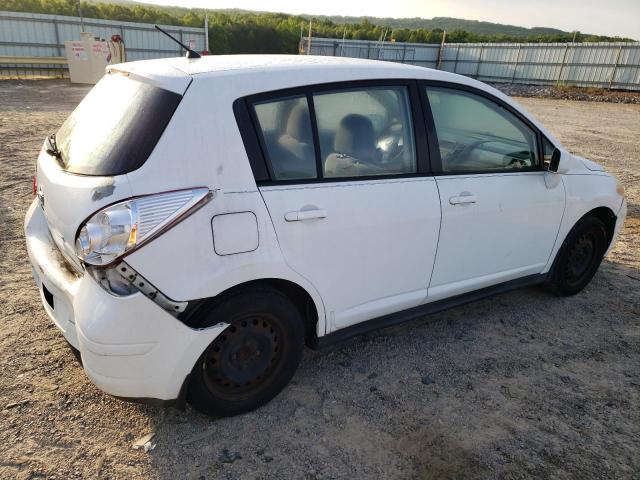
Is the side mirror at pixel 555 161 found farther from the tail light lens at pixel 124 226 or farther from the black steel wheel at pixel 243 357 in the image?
the tail light lens at pixel 124 226

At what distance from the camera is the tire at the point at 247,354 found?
7.73 feet

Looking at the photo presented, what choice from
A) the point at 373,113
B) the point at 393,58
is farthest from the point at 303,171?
the point at 393,58

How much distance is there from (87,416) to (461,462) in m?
1.93

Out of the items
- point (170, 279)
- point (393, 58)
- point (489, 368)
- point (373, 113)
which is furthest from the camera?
point (393, 58)

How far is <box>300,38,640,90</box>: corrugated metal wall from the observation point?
26.2 meters

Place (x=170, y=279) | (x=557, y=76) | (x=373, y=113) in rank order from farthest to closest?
(x=557, y=76)
(x=373, y=113)
(x=170, y=279)

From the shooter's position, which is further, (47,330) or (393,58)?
(393,58)

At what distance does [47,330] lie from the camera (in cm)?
324

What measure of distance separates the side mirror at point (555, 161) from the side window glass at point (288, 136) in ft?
6.18

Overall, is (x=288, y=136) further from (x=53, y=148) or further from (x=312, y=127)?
(x=53, y=148)

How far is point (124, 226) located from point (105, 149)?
0.47m

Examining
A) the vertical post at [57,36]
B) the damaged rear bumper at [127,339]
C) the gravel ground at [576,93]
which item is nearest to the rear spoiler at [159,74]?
the damaged rear bumper at [127,339]

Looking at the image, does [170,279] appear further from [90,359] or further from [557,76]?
[557,76]

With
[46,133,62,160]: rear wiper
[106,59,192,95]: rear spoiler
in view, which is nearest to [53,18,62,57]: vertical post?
[46,133,62,160]: rear wiper
